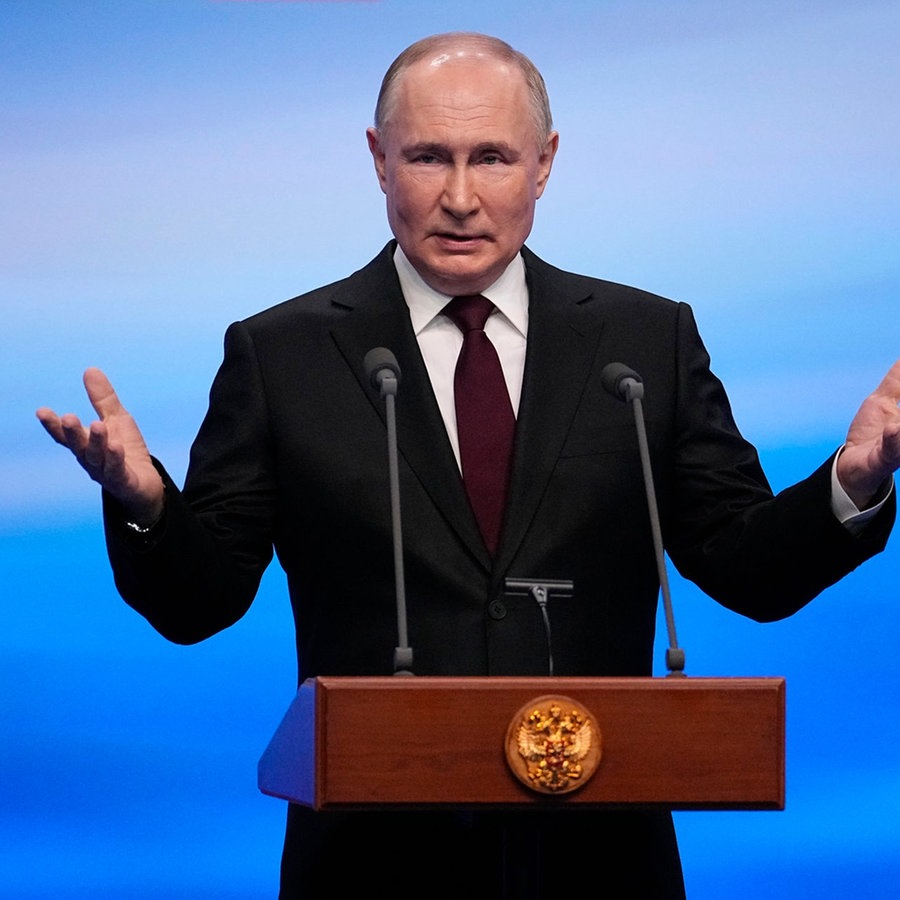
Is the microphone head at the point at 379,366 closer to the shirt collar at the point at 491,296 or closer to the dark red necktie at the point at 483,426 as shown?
the dark red necktie at the point at 483,426

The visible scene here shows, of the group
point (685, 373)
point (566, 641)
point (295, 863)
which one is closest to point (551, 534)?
point (566, 641)

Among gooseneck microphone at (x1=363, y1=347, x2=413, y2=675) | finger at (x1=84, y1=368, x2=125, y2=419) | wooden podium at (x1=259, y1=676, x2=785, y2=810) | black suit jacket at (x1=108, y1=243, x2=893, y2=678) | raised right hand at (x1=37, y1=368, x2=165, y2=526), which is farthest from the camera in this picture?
black suit jacket at (x1=108, y1=243, x2=893, y2=678)

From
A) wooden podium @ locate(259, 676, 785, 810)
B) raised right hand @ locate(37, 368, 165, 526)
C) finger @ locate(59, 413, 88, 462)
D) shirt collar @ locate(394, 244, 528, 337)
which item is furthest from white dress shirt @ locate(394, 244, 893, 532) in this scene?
wooden podium @ locate(259, 676, 785, 810)

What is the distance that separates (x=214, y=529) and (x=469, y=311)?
437mm

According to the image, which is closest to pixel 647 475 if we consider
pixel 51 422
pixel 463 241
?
pixel 463 241

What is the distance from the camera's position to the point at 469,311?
225 cm

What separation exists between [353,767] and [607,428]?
0.76 metres

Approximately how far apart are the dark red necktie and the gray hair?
307 mm

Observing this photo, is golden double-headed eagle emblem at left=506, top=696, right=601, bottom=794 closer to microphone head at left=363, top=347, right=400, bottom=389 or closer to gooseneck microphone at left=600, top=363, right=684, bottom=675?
gooseneck microphone at left=600, top=363, right=684, bottom=675

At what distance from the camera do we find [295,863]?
2.02 meters

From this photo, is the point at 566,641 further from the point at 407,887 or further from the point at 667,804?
the point at 667,804

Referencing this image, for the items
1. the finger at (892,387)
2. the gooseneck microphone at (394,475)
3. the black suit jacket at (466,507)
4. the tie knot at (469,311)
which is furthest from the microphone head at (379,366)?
the finger at (892,387)

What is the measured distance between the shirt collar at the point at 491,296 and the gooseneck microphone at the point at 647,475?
31cm

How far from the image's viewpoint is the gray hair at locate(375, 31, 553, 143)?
2301 millimetres
